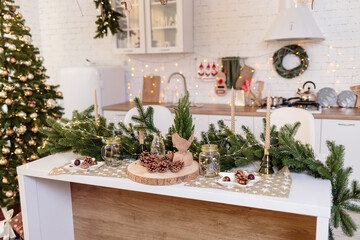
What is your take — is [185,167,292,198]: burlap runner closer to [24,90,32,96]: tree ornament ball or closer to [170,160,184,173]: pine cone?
[170,160,184,173]: pine cone

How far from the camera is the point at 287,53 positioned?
152 inches

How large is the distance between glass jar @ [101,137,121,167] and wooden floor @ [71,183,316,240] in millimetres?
249

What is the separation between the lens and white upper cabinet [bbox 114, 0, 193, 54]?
3.98 metres

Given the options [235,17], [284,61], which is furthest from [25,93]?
[284,61]

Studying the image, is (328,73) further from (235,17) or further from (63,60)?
(63,60)

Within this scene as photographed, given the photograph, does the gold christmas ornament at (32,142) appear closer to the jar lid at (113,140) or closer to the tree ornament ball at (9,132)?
the tree ornament ball at (9,132)

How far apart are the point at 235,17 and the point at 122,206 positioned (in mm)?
3004

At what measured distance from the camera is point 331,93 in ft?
12.2

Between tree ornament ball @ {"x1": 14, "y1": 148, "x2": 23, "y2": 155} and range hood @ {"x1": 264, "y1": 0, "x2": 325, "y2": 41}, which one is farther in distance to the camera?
range hood @ {"x1": 264, "y1": 0, "x2": 325, "y2": 41}

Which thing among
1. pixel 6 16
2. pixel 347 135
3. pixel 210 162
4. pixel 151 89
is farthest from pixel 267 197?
pixel 151 89

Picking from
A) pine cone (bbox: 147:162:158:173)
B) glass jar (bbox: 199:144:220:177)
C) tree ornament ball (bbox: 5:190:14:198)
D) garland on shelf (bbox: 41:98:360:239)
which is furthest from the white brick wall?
pine cone (bbox: 147:162:158:173)

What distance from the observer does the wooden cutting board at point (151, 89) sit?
15.1ft

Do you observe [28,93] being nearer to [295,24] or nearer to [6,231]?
[6,231]

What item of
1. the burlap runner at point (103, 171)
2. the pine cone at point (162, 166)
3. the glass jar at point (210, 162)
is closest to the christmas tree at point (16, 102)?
the burlap runner at point (103, 171)
